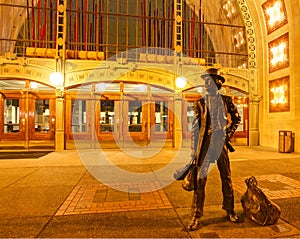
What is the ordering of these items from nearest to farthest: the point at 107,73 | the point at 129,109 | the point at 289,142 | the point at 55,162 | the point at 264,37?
the point at 55,162 → the point at 289,142 → the point at 107,73 → the point at 264,37 → the point at 129,109

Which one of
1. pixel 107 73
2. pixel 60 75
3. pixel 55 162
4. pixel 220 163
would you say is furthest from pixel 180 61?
pixel 220 163

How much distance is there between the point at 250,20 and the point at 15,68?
12630mm

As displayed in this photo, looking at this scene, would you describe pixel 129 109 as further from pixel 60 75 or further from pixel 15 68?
pixel 15 68

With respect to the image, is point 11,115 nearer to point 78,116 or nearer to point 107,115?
point 78,116

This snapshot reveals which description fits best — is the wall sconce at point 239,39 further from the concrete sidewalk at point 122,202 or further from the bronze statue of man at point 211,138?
the bronze statue of man at point 211,138

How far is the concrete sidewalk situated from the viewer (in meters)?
3.01

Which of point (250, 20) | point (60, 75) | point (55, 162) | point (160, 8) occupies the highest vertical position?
point (160, 8)

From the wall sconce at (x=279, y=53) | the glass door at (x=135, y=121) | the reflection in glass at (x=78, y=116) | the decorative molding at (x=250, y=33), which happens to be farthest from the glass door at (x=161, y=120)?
the wall sconce at (x=279, y=53)

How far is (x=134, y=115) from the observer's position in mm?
13672

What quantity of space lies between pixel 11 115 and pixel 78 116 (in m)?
3.78

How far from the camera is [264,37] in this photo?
1234cm

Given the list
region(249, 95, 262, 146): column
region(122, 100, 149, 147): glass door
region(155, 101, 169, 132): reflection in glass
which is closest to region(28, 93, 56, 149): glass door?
region(122, 100, 149, 147): glass door

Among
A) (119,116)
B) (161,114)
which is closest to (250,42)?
(161,114)

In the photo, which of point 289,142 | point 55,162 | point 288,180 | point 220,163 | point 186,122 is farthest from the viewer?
point 186,122
